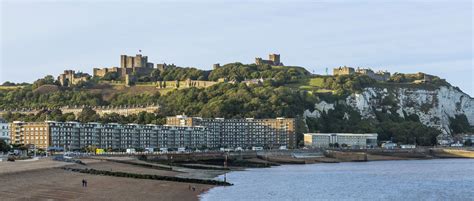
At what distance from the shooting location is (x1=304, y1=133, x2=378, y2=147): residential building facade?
163000 millimetres

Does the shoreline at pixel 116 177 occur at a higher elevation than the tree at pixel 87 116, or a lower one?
lower

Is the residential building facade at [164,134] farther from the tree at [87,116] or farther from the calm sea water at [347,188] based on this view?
the calm sea water at [347,188]

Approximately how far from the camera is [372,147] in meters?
164

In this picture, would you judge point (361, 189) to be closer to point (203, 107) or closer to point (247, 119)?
point (247, 119)

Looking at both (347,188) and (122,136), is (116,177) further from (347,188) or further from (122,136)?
(122,136)

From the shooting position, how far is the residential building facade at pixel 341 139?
163m

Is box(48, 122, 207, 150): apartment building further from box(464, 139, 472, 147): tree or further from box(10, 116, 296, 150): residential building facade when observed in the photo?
box(464, 139, 472, 147): tree

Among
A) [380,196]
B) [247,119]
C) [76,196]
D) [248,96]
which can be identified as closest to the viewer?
[76,196]

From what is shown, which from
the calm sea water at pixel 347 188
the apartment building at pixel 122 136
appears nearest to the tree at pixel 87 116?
the apartment building at pixel 122 136

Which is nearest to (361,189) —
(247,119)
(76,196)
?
(76,196)

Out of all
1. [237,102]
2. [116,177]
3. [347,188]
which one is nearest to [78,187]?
[116,177]

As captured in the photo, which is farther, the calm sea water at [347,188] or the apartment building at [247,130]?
the apartment building at [247,130]

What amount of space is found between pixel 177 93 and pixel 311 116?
34.5 m

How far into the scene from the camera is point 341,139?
16888 centimetres
